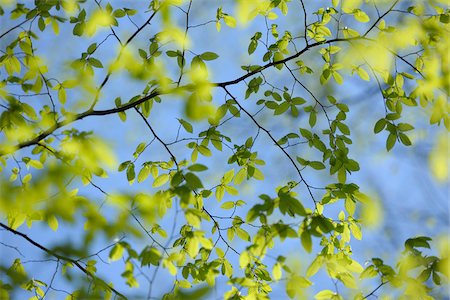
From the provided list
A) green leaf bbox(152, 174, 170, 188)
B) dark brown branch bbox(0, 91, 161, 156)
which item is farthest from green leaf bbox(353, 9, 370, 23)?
green leaf bbox(152, 174, 170, 188)

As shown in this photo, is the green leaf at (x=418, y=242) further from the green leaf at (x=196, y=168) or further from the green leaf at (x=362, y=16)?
the green leaf at (x=362, y=16)

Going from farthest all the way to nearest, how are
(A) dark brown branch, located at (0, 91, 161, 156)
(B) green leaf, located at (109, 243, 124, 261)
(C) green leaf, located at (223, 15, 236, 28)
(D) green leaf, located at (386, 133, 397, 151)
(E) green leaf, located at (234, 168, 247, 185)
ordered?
(C) green leaf, located at (223, 15, 236, 28)
(E) green leaf, located at (234, 168, 247, 185)
(D) green leaf, located at (386, 133, 397, 151)
(A) dark brown branch, located at (0, 91, 161, 156)
(B) green leaf, located at (109, 243, 124, 261)

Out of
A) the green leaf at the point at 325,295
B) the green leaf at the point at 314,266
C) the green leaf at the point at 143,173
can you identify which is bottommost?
the green leaf at the point at 325,295

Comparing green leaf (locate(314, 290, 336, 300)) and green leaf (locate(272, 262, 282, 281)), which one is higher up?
green leaf (locate(272, 262, 282, 281))

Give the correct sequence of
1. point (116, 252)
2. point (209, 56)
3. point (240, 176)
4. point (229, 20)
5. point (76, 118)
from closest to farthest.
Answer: point (116, 252)
point (76, 118)
point (209, 56)
point (240, 176)
point (229, 20)

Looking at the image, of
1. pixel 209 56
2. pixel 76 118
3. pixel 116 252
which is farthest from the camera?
pixel 209 56

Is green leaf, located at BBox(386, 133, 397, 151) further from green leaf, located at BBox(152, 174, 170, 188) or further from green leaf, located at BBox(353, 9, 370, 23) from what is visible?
green leaf, located at BBox(152, 174, 170, 188)

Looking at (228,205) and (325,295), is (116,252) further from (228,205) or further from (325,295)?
(228,205)

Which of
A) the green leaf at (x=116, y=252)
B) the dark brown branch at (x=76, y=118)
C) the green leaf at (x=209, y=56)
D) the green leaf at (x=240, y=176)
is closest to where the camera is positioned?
the green leaf at (x=116, y=252)

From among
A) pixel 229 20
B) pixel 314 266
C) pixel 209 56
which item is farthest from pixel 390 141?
pixel 229 20

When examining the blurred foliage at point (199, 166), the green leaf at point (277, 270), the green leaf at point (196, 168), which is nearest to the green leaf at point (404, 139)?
the blurred foliage at point (199, 166)

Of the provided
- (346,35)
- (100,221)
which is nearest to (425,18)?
(346,35)

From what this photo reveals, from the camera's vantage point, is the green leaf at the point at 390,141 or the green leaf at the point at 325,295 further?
the green leaf at the point at 390,141

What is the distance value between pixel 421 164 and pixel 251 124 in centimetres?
122
